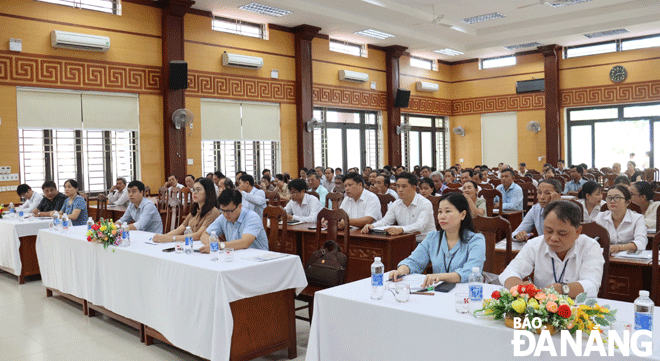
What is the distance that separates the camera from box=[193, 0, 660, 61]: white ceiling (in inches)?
440

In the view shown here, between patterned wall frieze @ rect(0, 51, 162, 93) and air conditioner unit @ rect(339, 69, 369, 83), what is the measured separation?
492 cm

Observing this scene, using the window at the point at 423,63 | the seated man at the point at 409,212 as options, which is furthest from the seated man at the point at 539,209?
the window at the point at 423,63

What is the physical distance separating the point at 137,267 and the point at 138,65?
22.6 feet

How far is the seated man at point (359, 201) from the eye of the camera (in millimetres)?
5652

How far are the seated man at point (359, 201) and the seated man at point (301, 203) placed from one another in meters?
0.46

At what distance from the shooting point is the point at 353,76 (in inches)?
539

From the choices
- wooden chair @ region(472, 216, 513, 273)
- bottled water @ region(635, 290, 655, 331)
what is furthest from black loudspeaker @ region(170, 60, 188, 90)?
bottled water @ region(635, 290, 655, 331)

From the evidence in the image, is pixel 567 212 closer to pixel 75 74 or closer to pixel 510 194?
pixel 510 194

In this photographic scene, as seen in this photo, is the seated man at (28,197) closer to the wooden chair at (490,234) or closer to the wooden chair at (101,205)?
the wooden chair at (101,205)

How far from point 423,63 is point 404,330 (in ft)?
48.6

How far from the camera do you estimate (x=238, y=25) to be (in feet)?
37.6

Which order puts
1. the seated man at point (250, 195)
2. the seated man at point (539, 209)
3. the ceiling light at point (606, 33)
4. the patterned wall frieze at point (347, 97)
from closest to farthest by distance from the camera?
the seated man at point (539, 209), the seated man at point (250, 195), the patterned wall frieze at point (347, 97), the ceiling light at point (606, 33)

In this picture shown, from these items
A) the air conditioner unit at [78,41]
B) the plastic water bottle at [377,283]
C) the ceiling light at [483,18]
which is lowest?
the plastic water bottle at [377,283]

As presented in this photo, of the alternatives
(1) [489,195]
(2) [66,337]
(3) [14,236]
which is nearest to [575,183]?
(1) [489,195]
